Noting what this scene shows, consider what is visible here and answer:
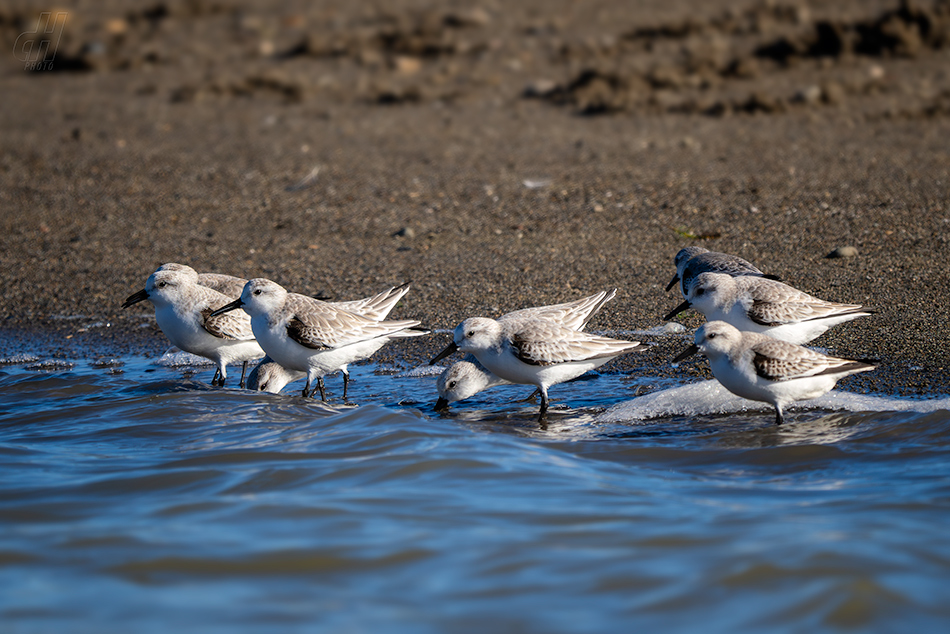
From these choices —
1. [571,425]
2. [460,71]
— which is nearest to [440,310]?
[571,425]

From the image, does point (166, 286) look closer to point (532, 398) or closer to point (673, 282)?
point (532, 398)

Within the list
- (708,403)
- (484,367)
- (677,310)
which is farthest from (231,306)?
(708,403)

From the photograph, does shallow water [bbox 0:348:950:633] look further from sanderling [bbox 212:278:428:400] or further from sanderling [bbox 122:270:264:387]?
sanderling [bbox 122:270:264:387]

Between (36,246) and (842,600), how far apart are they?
11.0 m

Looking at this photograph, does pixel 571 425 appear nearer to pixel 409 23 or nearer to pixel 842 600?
pixel 842 600

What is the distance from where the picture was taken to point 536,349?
7.70 meters

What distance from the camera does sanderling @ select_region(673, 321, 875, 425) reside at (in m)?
6.95

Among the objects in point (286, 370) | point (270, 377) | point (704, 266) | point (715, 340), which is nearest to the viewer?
point (715, 340)

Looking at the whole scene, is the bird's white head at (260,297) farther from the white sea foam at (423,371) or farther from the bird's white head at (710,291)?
the bird's white head at (710,291)

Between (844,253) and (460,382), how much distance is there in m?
5.04

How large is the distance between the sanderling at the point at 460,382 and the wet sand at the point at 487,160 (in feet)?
4.07

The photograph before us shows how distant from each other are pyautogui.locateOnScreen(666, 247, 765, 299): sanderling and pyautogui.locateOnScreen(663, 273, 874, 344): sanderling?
17.6 inches

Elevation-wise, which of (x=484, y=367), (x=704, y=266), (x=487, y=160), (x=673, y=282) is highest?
(x=487, y=160)

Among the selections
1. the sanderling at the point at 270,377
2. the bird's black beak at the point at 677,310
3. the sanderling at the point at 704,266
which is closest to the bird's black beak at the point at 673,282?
the sanderling at the point at 704,266
